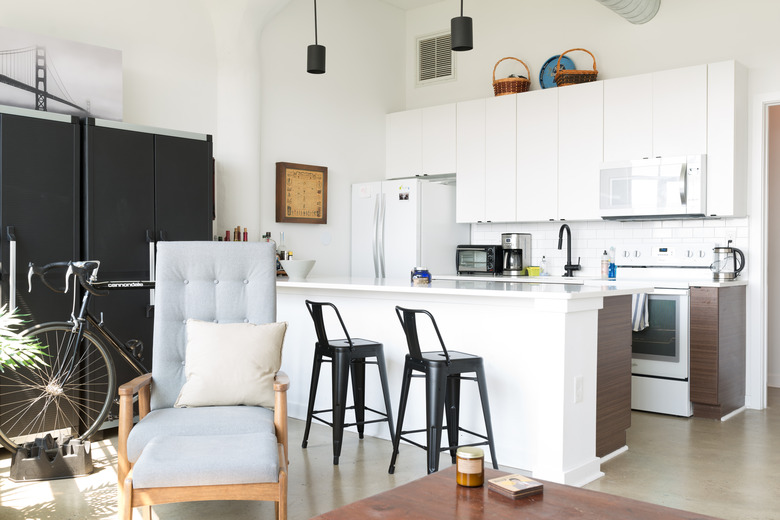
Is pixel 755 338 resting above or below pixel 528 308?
below

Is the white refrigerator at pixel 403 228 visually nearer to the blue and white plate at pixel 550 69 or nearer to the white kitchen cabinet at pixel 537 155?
the white kitchen cabinet at pixel 537 155

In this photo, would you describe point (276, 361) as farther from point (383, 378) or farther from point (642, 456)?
point (642, 456)

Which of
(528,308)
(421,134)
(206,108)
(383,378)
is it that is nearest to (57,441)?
(383,378)

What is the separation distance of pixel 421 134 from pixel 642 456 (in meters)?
4.01

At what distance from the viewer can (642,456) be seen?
397 cm

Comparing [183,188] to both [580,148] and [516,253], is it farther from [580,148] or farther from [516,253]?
[580,148]

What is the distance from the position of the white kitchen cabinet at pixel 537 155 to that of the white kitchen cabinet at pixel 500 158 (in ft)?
0.19

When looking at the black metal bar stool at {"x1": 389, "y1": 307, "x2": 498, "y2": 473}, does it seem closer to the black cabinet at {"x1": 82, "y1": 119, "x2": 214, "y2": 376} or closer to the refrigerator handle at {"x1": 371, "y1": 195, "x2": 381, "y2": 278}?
the black cabinet at {"x1": 82, "y1": 119, "x2": 214, "y2": 376}

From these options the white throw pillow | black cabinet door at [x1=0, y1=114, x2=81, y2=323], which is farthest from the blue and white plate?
the white throw pillow

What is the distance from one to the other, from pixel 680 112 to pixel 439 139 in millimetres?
2281

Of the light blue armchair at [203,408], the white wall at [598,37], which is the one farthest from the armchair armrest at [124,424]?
the white wall at [598,37]

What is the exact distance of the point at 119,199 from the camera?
14.3 ft

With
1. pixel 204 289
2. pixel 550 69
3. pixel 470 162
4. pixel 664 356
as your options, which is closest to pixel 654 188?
pixel 664 356

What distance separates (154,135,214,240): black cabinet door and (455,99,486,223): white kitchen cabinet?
266 centimetres
